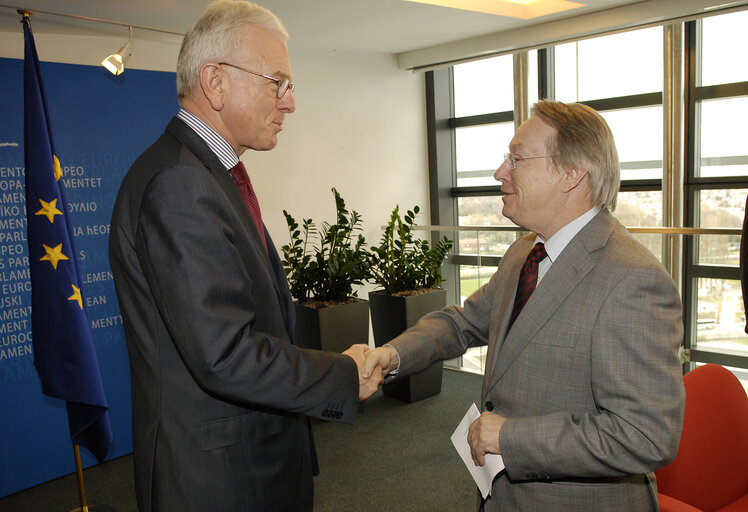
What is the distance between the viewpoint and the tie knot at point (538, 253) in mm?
1732

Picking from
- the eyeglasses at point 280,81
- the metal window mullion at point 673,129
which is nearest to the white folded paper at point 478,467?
the eyeglasses at point 280,81

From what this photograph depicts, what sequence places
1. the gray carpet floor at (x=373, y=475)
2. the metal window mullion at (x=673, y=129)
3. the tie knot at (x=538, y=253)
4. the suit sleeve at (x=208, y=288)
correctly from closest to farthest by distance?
1. the suit sleeve at (x=208, y=288)
2. the tie knot at (x=538, y=253)
3. the gray carpet floor at (x=373, y=475)
4. the metal window mullion at (x=673, y=129)

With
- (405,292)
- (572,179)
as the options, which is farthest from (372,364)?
(405,292)

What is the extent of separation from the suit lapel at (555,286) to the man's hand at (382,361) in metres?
0.37

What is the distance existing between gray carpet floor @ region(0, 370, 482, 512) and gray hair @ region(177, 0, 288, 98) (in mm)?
2549

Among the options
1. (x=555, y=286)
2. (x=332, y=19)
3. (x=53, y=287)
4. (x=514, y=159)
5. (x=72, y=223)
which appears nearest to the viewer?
(x=555, y=286)

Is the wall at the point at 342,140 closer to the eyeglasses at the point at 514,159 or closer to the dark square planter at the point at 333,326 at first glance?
the dark square planter at the point at 333,326

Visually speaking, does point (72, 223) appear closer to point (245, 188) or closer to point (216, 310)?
point (245, 188)

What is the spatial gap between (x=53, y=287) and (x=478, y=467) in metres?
2.52

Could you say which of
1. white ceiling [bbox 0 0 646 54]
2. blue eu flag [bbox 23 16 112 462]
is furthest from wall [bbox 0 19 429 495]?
blue eu flag [bbox 23 16 112 462]

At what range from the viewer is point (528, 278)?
1.72 metres

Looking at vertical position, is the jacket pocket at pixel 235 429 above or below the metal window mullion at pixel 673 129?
below

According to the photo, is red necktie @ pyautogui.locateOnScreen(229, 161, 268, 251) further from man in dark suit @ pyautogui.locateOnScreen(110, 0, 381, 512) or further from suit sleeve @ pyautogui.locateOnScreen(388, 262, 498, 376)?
suit sleeve @ pyautogui.locateOnScreen(388, 262, 498, 376)

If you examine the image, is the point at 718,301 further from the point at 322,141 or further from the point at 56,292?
the point at 56,292
